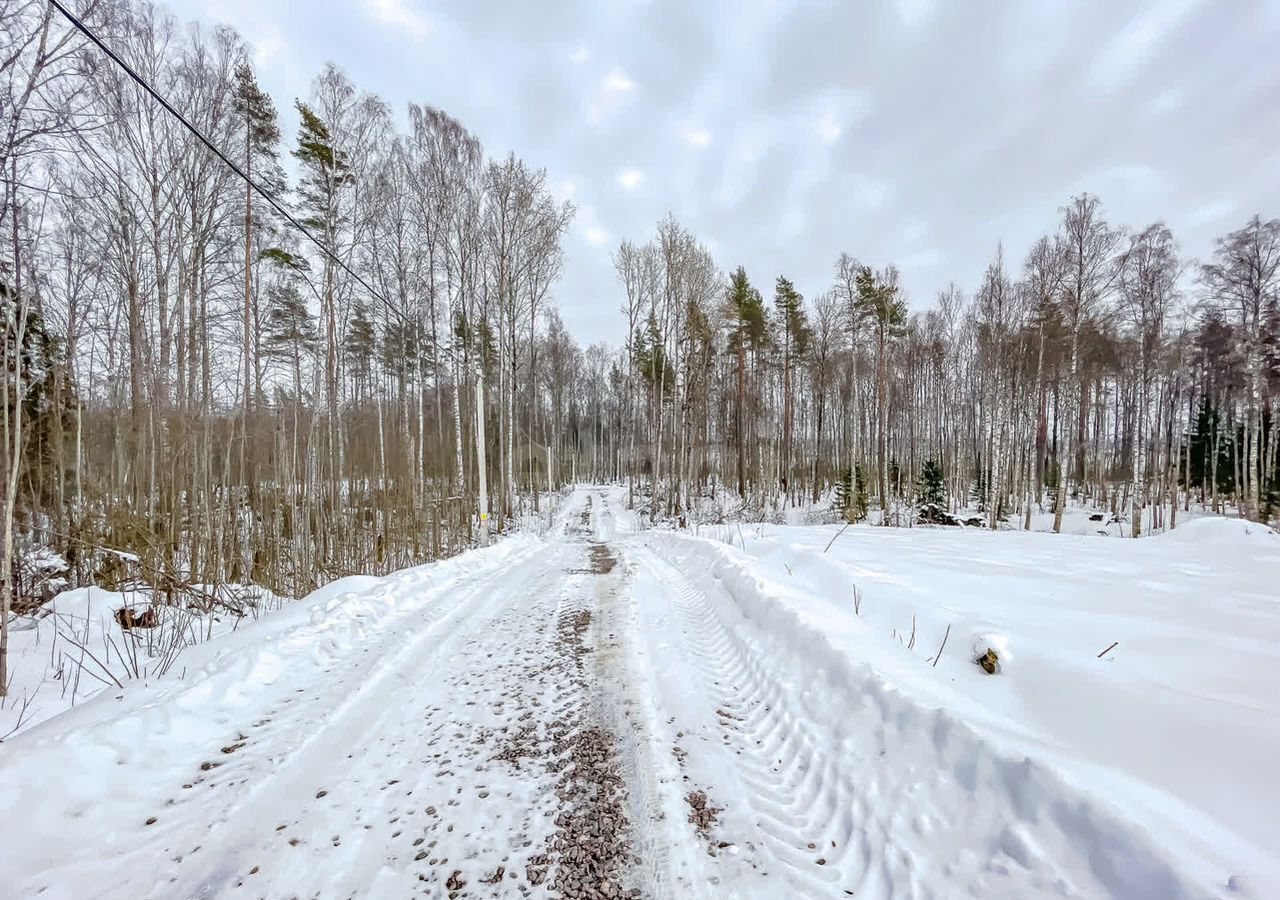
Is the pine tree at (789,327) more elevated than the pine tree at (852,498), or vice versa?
the pine tree at (789,327)

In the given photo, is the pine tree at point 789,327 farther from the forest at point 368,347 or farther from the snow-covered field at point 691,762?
the snow-covered field at point 691,762

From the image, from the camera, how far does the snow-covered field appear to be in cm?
170

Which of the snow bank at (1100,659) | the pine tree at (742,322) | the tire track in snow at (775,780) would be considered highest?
the pine tree at (742,322)

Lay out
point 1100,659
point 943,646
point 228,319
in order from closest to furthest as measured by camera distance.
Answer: point 1100,659
point 943,646
point 228,319

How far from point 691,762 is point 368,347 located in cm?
2015

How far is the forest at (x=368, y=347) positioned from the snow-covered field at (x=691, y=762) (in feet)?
6.62

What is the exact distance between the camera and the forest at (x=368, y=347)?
5699 mm

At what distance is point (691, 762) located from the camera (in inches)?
99.6

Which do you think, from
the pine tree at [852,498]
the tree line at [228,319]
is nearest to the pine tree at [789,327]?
the pine tree at [852,498]

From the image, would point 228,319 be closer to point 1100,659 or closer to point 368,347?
point 368,347

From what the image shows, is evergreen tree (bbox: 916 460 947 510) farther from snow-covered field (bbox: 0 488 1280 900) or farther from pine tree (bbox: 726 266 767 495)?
snow-covered field (bbox: 0 488 1280 900)

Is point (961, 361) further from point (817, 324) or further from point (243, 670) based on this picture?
point (243, 670)

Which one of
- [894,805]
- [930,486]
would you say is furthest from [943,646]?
[930,486]

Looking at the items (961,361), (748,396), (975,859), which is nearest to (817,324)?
(748,396)
